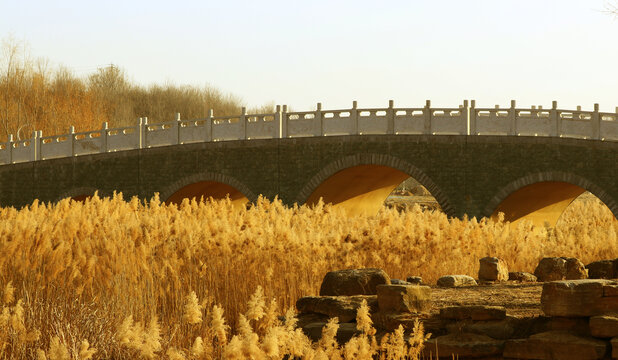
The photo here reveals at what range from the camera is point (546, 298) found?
6.91 meters

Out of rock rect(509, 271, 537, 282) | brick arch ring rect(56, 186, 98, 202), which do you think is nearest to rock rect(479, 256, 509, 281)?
rock rect(509, 271, 537, 282)

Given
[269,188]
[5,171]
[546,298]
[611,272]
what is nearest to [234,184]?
[269,188]

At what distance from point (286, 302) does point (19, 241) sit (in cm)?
278

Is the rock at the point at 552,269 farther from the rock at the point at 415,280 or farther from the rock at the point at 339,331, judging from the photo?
the rock at the point at 339,331

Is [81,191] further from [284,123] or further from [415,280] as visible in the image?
[415,280]

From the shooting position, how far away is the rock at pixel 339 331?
7191mm

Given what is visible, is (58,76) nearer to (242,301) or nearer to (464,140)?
(464,140)

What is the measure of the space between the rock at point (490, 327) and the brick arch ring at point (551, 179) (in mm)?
17339

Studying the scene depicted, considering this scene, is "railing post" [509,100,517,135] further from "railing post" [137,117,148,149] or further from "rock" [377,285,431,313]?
"rock" [377,285,431,313]

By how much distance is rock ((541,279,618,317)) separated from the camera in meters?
6.73

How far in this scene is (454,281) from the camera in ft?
31.9

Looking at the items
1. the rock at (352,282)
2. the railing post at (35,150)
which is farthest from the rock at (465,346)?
the railing post at (35,150)

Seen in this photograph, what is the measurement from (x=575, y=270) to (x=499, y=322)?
3473 mm

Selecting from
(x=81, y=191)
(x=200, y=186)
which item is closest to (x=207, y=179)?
(x=200, y=186)
